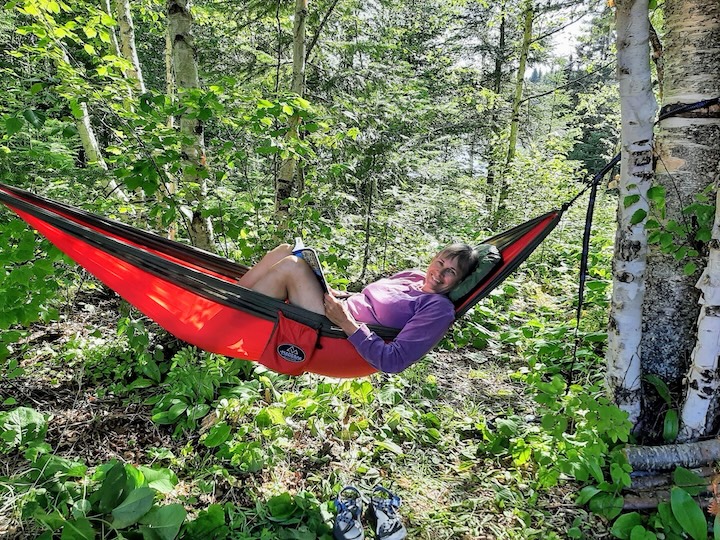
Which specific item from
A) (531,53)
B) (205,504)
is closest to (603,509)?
(205,504)

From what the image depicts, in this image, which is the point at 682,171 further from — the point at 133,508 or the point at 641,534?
the point at 133,508

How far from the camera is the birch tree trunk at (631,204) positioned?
1.41 metres

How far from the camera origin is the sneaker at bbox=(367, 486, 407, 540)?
1488 mm

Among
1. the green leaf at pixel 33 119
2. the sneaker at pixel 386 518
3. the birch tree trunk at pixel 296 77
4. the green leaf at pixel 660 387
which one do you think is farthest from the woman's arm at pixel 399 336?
the birch tree trunk at pixel 296 77

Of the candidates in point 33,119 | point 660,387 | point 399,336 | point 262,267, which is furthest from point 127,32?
point 660,387

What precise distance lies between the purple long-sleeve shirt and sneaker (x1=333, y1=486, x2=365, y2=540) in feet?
1.58

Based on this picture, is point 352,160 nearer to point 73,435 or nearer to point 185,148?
point 185,148

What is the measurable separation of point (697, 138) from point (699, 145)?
0.09 ft

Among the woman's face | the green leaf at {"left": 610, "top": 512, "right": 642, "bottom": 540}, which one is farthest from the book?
the green leaf at {"left": 610, "top": 512, "right": 642, "bottom": 540}

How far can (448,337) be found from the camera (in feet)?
9.78

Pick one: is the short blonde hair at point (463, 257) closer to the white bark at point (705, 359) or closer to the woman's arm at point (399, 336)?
the woman's arm at point (399, 336)

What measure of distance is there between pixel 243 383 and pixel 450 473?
3.42ft

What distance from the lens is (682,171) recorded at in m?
1.63

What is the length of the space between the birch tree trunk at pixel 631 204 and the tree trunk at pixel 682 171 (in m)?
0.17
